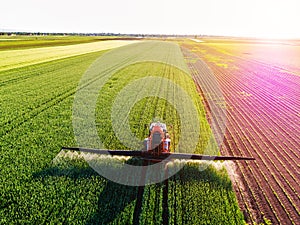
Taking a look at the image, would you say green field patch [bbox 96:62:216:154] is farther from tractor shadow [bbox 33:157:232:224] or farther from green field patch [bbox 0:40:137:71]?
green field patch [bbox 0:40:137:71]

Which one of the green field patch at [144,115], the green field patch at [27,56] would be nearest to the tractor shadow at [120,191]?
the green field patch at [144,115]

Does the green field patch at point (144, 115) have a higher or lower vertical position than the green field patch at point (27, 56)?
higher

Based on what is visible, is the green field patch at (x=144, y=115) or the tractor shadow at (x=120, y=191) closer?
the tractor shadow at (x=120, y=191)

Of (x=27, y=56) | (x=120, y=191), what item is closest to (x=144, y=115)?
(x=120, y=191)

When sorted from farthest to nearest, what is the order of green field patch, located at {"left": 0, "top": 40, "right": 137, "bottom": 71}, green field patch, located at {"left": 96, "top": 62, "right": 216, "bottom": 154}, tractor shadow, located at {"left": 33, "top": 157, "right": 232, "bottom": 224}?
green field patch, located at {"left": 0, "top": 40, "right": 137, "bottom": 71} → green field patch, located at {"left": 96, "top": 62, "right": 216, "bottom": 154} → tractor shadow, located at {"left": 33, "top": 157, "right": 232, "bottom": 224}

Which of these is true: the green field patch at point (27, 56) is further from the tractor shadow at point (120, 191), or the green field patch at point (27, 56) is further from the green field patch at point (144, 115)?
the tractor shadow at point (120, 191)

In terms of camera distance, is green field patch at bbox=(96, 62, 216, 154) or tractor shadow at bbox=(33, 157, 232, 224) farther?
green field patch at bbox=(96, 62, 216, 154)

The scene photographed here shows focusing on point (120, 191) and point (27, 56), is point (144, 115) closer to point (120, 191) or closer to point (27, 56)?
point (120, 191)

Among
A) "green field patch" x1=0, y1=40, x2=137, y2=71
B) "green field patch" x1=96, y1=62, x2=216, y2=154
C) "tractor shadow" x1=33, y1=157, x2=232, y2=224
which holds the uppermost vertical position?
"tractor shadow" x1=33, y1=157, x2=232, y2=224

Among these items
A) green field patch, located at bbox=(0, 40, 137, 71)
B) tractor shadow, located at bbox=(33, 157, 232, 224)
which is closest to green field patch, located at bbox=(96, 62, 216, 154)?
tractor shadow, located at bbox=(33, 157, 232, 224)

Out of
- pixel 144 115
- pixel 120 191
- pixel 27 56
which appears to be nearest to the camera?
pixel 120 191

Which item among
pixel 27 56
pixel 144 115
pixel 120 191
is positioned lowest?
pixel 27 56

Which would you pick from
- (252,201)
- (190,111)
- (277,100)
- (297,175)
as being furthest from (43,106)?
(277,100)
